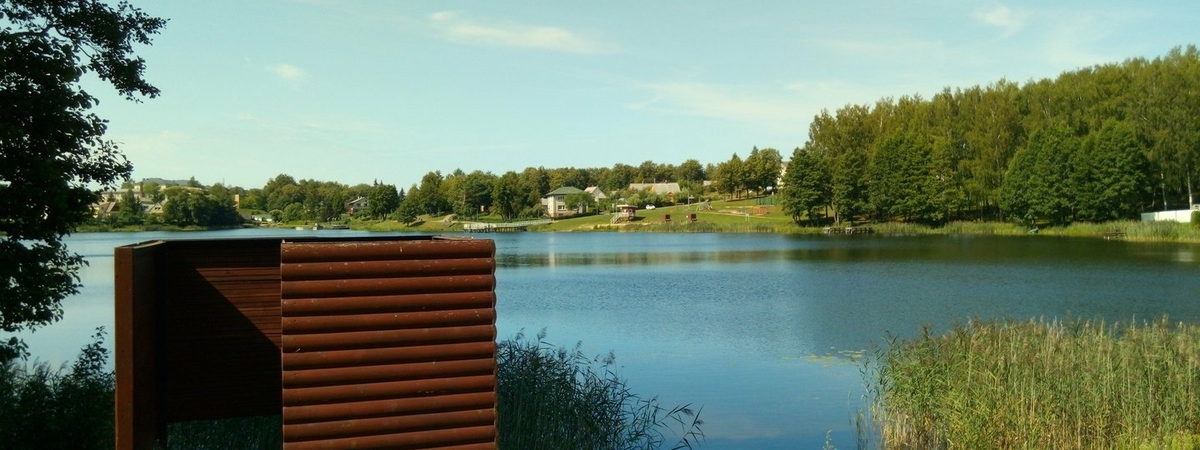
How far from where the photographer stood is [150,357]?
4543mm

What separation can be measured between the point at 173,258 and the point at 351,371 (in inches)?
51.4

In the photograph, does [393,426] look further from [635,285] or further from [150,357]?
[635,285]

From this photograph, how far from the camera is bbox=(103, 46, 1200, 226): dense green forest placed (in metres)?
53.0

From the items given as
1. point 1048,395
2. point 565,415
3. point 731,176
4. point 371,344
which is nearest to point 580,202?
point 731,176

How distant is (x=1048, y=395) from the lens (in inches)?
334

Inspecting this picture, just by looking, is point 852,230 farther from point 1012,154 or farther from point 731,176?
point 731,176

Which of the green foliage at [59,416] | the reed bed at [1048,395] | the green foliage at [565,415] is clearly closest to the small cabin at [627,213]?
the green foliage at [565,415]

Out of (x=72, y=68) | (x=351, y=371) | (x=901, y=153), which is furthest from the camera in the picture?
(x=901, y=153)

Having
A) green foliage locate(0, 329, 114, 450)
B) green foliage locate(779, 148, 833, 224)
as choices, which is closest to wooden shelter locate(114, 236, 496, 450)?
green foliage locate(0, 329, 114, 450)

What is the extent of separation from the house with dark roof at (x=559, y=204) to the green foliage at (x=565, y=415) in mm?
104039

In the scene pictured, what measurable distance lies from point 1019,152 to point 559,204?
A: 232ft

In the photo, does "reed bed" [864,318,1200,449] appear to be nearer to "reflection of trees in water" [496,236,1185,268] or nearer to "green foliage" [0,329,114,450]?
"green foliage" [0,329,114,450]

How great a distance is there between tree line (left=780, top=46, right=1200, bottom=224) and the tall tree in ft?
180

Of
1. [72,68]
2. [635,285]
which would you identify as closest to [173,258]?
[72,68]
